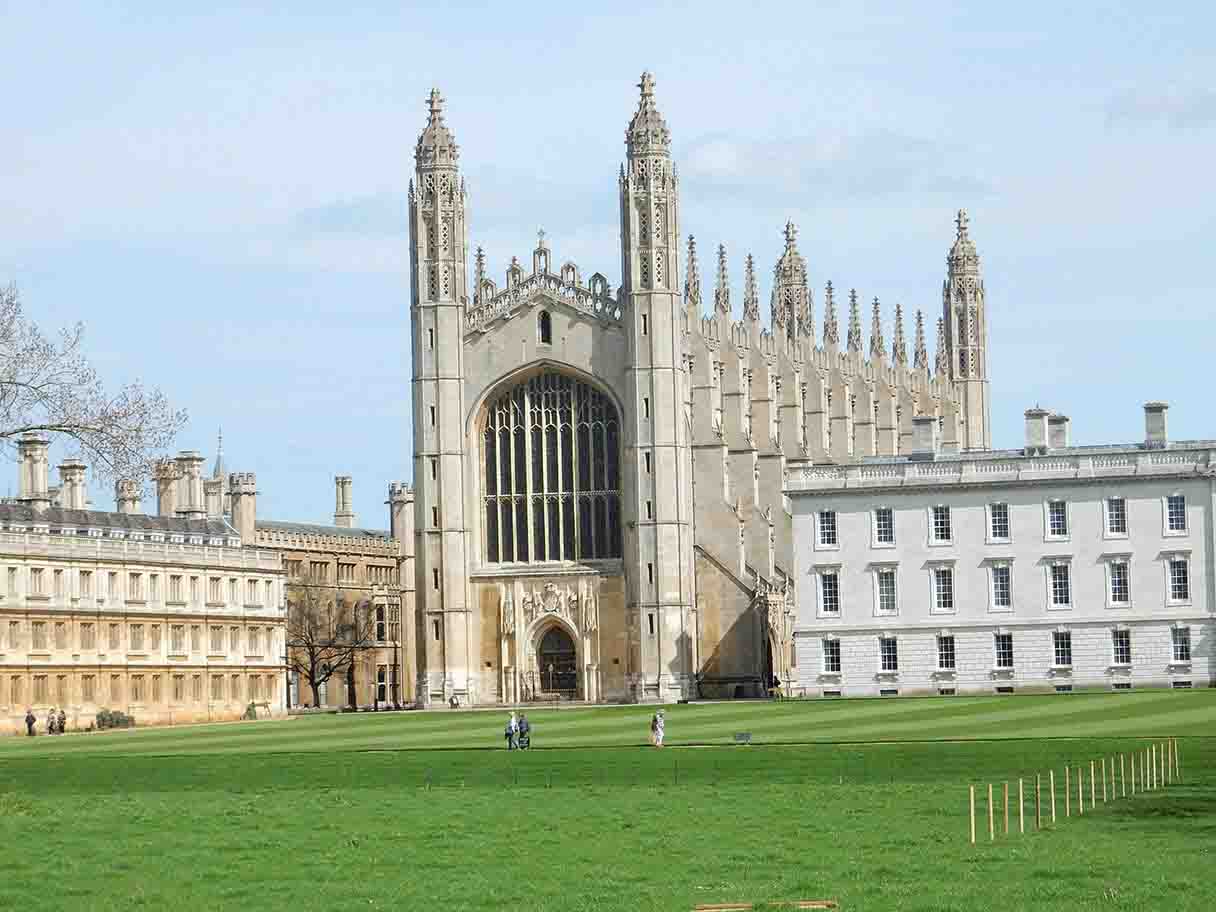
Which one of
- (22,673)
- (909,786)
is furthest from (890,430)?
(909,786)

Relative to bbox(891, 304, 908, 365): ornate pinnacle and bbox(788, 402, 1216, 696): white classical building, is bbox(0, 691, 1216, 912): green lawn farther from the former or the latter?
bbox(891, 304, 908, 365): ornate pinnacle

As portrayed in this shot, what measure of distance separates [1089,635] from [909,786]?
54.2m

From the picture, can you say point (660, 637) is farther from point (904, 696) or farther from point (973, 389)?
point (973, 389)

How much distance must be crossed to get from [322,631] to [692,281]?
2863cm

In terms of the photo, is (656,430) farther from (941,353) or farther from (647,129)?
(941,353)

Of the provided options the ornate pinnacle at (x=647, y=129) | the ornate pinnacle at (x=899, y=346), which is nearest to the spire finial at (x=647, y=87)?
the ornate pinnacle at (x=647, y=129)

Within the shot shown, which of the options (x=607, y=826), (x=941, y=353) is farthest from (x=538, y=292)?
(x=607, y=826)

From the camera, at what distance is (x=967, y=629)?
314 feet

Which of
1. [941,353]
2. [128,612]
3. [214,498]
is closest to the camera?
[128,612]

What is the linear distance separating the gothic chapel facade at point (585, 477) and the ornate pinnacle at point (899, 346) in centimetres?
3214

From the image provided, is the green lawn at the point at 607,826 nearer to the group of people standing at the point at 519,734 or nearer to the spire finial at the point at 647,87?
the group of people standing at the point at 519,734

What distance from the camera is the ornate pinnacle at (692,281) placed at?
117188mm

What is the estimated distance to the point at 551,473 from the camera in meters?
112

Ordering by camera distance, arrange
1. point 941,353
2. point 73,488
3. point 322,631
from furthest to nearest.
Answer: point 941,353
point 322,631
point 73,488
